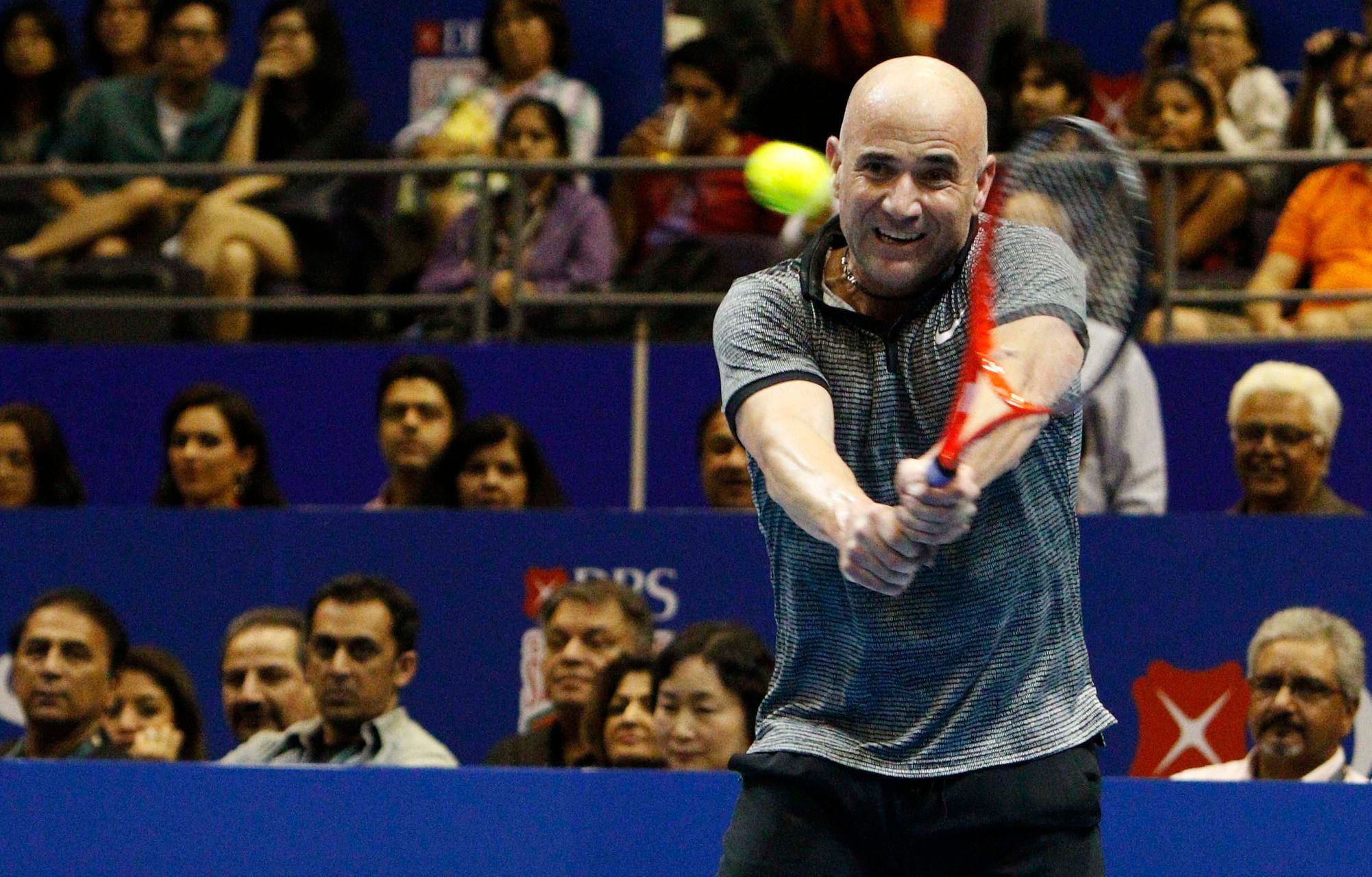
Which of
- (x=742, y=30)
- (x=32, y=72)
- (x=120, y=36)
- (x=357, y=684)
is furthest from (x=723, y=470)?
(x=32, y=72)

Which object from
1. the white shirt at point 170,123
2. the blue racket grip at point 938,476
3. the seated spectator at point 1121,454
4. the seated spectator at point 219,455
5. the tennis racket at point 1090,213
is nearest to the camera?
the blue racket grip at point 938,476

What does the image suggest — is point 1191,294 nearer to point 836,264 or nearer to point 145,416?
point 145,416

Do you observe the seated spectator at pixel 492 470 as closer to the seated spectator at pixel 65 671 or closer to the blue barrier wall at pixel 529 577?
the blue barrier wall at pixel 529 577

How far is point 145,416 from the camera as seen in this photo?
7.88m

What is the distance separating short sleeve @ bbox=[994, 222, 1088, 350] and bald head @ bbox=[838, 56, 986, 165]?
0.44ft

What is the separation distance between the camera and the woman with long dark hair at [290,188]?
26.1ft

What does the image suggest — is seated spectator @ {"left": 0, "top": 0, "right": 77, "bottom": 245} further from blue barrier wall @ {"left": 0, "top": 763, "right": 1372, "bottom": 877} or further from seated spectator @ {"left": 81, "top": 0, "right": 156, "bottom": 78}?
blue barrier wall @ {"left": 0, "top": 763, "right": 1372, "bottom": 877}

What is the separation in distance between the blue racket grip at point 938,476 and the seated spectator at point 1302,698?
2845 mm

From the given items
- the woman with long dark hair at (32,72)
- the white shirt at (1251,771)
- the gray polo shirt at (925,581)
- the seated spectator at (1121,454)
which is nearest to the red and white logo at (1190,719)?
the white shirt at (1251,771)

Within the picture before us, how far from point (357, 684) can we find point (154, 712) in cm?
69

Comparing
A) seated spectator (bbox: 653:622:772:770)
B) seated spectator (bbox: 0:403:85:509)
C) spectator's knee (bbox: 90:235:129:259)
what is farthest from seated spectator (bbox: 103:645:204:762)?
spectator's knee (bbox: 90:235:129:259)

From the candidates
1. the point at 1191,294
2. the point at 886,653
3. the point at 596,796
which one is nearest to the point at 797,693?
the point at 886,653

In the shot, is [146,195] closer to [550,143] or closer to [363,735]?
[550,143]

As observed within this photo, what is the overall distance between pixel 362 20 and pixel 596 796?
19.7 feet
